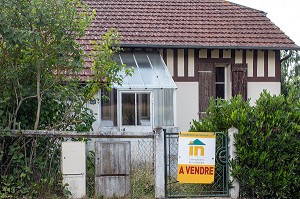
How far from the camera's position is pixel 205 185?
8633 mm

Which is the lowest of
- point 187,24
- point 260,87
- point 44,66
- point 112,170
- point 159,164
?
point 112,170

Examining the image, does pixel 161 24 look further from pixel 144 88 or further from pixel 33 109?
pixel 33 109

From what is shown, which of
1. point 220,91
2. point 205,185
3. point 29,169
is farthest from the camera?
point 220,91

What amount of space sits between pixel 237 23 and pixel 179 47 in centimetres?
282

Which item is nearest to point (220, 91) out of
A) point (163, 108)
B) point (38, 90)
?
point (163, 108)

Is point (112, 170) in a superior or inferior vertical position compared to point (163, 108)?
inferior

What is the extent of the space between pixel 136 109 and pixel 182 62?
7.99ft

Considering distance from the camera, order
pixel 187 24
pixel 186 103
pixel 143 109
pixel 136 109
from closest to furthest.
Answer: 1. pixel 136 109
2. pixel 143 109
3. pixel 186 103
4. pixel 187 24

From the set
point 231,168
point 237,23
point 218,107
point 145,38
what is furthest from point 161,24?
point 231,168

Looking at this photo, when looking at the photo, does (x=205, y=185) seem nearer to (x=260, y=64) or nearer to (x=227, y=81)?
(x=227, y=81)

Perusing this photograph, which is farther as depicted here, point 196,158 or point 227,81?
point 227,81

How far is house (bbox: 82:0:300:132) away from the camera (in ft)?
43.0

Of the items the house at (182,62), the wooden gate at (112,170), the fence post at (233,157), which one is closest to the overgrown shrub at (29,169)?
the wooden gate at (112,170)

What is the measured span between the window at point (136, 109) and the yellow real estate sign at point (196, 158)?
4887 mm
